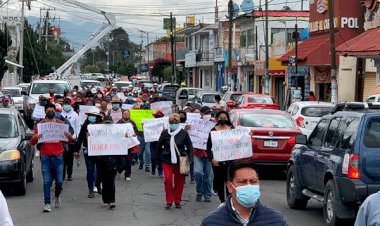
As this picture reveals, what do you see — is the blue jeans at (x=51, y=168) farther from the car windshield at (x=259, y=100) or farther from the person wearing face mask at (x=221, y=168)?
the car windshield at (x=259, y=100)

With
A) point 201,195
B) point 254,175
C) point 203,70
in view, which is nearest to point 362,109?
point 201,195

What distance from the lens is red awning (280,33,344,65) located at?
4030 cm

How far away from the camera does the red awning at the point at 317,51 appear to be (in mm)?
40303

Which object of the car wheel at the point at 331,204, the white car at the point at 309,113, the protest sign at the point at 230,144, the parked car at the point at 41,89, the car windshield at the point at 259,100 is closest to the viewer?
the car wheel at the point at 331,204

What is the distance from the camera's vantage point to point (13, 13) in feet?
317

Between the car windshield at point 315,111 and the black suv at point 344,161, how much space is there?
36.0 feet

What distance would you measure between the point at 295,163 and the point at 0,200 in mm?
9000

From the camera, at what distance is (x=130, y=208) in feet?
46.2

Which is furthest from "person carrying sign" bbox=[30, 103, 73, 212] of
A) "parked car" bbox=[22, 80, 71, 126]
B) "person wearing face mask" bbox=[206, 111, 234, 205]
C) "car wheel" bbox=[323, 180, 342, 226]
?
"parked car" bbox=[22, 80, 71, 126]

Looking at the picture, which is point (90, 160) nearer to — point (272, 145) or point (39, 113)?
point (272, 145)

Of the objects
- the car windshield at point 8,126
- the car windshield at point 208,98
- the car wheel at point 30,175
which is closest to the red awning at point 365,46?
the car windshield at point 208,98

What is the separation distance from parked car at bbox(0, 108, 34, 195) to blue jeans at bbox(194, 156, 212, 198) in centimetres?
323

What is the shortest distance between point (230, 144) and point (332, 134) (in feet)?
5.90

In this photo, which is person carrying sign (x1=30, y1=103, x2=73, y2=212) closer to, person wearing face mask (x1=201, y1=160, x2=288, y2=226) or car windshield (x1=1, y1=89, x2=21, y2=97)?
person wearing face mask (x1=201, y1=160, x2=288, y2=226)
